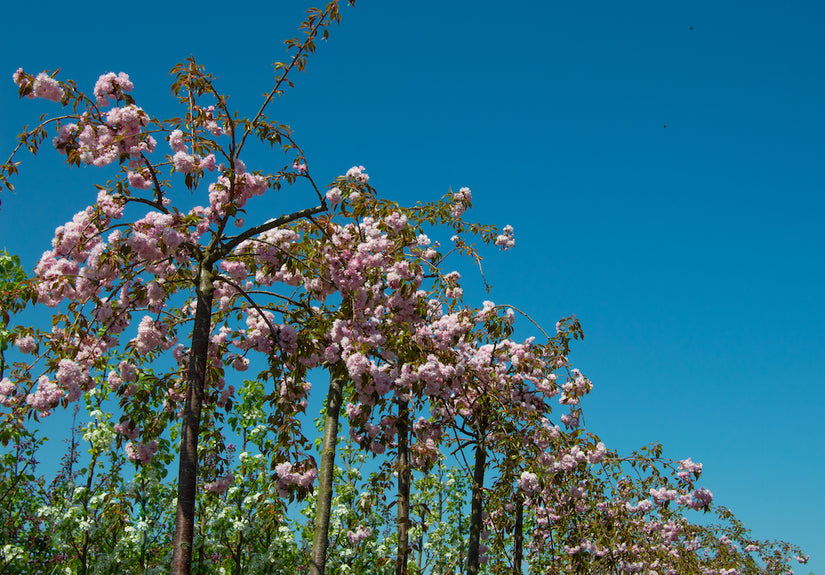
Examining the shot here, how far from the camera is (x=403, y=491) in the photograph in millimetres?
10305

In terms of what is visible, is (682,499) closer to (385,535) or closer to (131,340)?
(385,535)

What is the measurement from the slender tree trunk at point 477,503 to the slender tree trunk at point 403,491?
1267mm

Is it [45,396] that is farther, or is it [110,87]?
[110,87]

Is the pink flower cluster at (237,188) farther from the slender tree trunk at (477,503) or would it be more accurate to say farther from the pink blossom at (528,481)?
the slender tree trunk at (477,503)

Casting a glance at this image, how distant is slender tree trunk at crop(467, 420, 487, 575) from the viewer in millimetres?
11023

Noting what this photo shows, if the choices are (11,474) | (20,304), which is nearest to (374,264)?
(20,304)

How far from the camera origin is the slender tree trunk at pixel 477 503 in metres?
11.0

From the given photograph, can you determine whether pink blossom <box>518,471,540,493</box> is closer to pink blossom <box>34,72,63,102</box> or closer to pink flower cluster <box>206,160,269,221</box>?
pink flower cluster <box>206,160,269,221</box>

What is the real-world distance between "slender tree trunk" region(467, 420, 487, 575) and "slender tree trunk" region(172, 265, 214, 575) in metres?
4.93

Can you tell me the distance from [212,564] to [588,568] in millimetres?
8202

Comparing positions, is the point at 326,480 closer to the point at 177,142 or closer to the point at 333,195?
the point at 333,195

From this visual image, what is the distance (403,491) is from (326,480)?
1.75 meters

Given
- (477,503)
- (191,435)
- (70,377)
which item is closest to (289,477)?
(191,435)

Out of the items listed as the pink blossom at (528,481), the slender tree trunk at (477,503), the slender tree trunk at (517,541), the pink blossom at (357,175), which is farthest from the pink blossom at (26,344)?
the slender tree trunk at (517,541)
